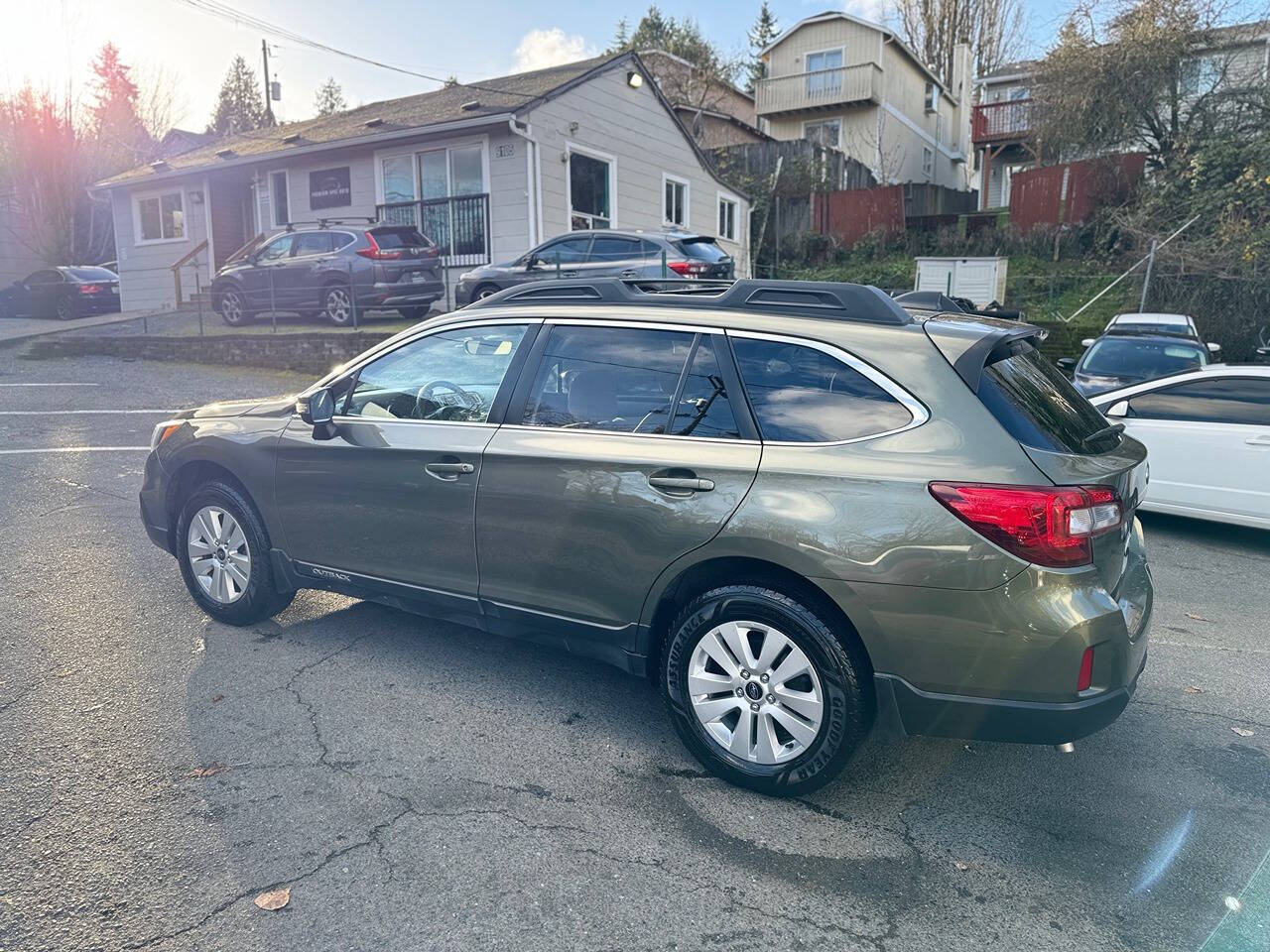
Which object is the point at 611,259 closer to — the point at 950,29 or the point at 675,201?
the point at 675,201

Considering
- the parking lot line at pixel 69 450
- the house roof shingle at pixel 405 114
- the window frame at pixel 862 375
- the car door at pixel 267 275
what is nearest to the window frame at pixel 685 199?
the house roof shingle at pixel 405 114

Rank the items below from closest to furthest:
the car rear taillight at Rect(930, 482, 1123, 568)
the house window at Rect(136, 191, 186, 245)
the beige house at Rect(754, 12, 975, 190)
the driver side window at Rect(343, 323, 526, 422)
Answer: the car rear taillight at Rect(930, 482, 1123, 568), the driver side window at Rect(343, 323, 526, 422), the house window at Rect(136, 191, 186, 245), the beige house at Rect(754, 12, 975, 190)

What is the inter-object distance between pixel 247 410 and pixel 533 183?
13.4m

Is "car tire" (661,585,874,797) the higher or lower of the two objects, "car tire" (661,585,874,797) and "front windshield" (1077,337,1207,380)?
the lower

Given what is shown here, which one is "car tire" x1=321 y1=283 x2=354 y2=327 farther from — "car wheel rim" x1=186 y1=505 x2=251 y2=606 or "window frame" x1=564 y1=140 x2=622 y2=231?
"car wheel rim" x1=186 y1=505 x2=251 y2=606

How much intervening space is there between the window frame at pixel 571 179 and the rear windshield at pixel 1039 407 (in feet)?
48.0

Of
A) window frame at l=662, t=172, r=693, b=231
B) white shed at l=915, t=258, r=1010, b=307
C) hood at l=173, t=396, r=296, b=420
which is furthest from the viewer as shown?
window frame at l=662, t=172, r=693, b=231

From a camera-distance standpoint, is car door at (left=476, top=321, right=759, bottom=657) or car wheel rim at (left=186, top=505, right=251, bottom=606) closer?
car door at (left=476, top=321, right=759, bottom=657)

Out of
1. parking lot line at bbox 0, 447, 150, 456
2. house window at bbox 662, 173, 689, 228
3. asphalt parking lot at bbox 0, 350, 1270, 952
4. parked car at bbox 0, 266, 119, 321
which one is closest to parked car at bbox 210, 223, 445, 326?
parking lot line at bbox 0, 447, 150, 456

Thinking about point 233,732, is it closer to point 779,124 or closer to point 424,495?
point 424,495

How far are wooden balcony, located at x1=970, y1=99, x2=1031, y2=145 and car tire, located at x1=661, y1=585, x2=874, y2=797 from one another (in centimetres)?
3258

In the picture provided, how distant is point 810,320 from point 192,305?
74.7ft

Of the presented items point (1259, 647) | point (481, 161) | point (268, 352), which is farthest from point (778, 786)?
point (481, 161)

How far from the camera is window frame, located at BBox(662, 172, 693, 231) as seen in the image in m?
21.5
